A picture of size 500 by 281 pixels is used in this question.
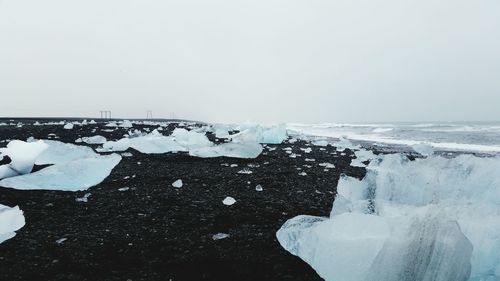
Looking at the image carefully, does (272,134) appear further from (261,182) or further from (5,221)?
(5,221)

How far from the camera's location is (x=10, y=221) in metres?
1.63

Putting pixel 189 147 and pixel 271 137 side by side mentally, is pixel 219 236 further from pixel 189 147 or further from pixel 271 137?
pixel 271 137

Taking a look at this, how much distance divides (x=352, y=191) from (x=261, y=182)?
1390 mm

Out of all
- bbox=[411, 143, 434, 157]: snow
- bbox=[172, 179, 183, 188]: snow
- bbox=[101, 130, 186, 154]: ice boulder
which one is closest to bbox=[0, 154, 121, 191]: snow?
bbox=[172, 179, 183, 188]: snow

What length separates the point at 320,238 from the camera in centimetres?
117

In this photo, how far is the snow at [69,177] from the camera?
2.34 metres

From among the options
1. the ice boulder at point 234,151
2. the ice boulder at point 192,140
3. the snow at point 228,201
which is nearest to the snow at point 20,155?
the snow at point 228,201

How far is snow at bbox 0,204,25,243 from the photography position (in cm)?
157

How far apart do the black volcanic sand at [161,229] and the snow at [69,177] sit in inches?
2.3

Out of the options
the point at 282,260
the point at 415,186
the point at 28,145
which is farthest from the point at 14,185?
the point at 415,186

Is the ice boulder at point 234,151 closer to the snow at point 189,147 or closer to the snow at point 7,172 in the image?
the snow at point 189,147

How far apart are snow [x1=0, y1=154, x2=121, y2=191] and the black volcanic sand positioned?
0.06 m

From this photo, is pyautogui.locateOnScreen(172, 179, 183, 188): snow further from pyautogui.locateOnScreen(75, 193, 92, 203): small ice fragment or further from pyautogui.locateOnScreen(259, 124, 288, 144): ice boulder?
pyautogui.locateOnScreen(259, 124, 288, 144): ice boulder

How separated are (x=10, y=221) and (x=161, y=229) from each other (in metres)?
0.70
